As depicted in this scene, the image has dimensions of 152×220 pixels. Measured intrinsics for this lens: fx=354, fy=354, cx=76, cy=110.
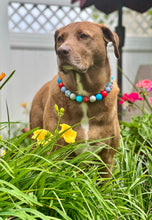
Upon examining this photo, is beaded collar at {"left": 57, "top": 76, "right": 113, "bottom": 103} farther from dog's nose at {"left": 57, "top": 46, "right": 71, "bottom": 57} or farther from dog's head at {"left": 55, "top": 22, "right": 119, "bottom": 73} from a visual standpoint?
dog's nose at {"left": 57, "top": 46, "right": 71, "bottom": 57}

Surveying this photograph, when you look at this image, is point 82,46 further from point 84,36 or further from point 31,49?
point 31,49

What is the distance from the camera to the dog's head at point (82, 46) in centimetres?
181

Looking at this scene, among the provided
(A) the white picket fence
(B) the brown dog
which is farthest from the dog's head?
(A) the white picket fence

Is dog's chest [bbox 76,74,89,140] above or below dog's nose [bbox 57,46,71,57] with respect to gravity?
below

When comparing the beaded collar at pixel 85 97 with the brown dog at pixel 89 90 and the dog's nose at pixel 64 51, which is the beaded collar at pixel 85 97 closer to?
the brown dog at pixel 89 90

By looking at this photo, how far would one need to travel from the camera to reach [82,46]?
1882 mm

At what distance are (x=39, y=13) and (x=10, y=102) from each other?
59.5 inches

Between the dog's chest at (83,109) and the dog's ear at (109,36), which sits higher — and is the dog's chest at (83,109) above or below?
below

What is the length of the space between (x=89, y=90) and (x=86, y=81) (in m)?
0.06

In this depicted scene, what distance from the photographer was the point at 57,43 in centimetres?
207

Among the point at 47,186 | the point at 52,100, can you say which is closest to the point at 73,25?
the point at 52,100

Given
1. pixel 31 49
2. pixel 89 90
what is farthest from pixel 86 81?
pixel 31 49

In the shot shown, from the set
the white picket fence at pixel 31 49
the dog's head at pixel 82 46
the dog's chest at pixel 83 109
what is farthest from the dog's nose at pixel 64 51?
the white picket fence at pixel 31 49

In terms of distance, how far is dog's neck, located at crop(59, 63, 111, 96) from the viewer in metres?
2.03
